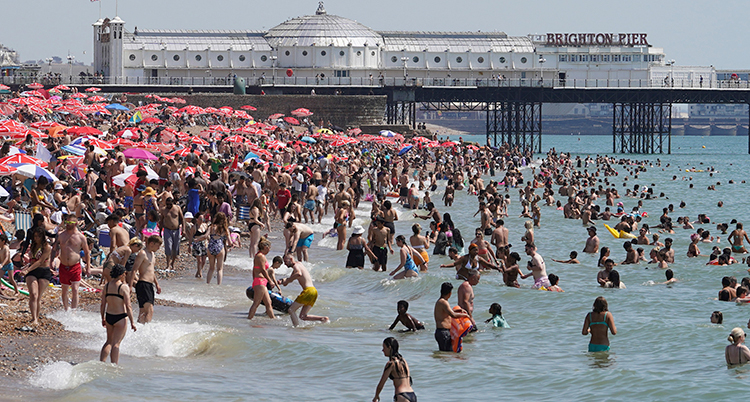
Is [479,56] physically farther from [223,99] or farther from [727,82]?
[223,99]

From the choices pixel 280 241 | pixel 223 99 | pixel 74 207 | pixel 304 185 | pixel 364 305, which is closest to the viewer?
pixel 364 305

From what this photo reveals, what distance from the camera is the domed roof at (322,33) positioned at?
76.1 metres

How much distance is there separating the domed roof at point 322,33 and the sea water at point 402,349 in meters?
59.0

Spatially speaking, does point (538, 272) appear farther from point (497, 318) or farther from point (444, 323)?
point (444, 323)

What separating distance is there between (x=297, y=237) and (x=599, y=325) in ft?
22.9

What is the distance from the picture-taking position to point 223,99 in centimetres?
5888

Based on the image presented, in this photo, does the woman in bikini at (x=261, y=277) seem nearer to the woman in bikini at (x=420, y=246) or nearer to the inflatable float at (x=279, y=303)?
the inflatable float at (x=279, y=303)

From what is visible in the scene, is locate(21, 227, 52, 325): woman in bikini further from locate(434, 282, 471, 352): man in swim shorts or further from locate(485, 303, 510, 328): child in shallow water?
locate(485, 303, 510, 328): child in shallow water

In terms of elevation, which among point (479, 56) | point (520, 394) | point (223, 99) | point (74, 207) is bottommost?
point (520, 394)

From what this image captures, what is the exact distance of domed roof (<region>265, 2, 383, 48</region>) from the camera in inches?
2997

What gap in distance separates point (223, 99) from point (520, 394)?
5008cm

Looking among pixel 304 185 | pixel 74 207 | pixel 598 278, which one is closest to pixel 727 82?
pixel 304 185

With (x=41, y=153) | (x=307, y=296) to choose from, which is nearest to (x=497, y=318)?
(x=307, y=296)

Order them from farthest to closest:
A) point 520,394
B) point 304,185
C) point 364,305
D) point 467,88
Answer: point 467,88 < point 304,185 < point 364,305 < point 520,394
